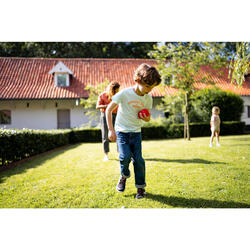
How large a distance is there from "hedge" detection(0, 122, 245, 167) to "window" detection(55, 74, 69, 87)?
3611 mm

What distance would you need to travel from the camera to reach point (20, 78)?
23.7 ft

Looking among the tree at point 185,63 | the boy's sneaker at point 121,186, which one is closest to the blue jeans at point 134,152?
the boy's sneaker at point 121,186

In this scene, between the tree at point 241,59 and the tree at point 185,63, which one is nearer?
the tree at point 241,59

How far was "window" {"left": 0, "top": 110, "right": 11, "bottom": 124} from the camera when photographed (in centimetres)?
628

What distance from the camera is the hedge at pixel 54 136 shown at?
3322 millimetres

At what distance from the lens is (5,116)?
6.47 meters

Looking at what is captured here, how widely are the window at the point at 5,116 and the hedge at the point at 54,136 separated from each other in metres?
1.70

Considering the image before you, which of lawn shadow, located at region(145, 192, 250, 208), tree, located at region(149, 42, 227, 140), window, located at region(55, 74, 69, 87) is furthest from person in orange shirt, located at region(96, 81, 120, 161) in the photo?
window, located at region(55, 74, 69, 87)

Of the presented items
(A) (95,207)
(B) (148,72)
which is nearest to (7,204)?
(A) (95,207)

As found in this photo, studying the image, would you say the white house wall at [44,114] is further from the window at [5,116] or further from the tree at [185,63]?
the tree at [185,63]

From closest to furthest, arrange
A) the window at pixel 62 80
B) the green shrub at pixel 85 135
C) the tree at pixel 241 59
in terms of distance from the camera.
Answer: the tree at pixel 241 59 < the green shrub at pixel 85 135 < the window at pixel 62 80

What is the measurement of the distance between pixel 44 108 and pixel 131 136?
314 inches

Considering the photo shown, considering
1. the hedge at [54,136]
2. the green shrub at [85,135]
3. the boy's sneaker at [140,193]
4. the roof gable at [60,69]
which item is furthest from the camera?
the roof gable at [60,69]

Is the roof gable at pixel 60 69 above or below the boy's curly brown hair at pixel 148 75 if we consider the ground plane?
above
